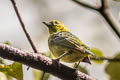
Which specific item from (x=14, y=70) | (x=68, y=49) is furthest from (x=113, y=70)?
(x=68, y=49)

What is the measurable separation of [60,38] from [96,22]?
4.48m

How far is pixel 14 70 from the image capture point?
227 centimetres

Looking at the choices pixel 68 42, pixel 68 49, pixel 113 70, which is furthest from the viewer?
pixel 68 42

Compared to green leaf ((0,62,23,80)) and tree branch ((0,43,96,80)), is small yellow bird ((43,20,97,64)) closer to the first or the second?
tree branch ((0,43,96,80))

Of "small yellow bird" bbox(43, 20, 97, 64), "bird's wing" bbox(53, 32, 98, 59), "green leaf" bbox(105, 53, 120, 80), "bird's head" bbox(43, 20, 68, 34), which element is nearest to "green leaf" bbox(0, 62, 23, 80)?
"green leaf" bbox(105, 53, 120, 80)

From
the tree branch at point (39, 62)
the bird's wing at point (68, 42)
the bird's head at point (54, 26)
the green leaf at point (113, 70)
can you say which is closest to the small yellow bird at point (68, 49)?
the bird's wing at point (68, 42)

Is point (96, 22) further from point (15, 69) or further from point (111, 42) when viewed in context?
point (15, 69)

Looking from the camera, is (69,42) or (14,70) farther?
(69,42)

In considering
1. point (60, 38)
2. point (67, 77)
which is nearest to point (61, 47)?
point (60, 38)

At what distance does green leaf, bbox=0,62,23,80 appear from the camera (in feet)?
7.20

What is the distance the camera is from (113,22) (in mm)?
2230

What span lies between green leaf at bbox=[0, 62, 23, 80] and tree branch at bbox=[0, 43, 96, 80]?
0.14 m

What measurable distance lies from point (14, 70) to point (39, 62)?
215mm

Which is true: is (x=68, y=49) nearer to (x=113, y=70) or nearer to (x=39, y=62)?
(x=39, y=62)
